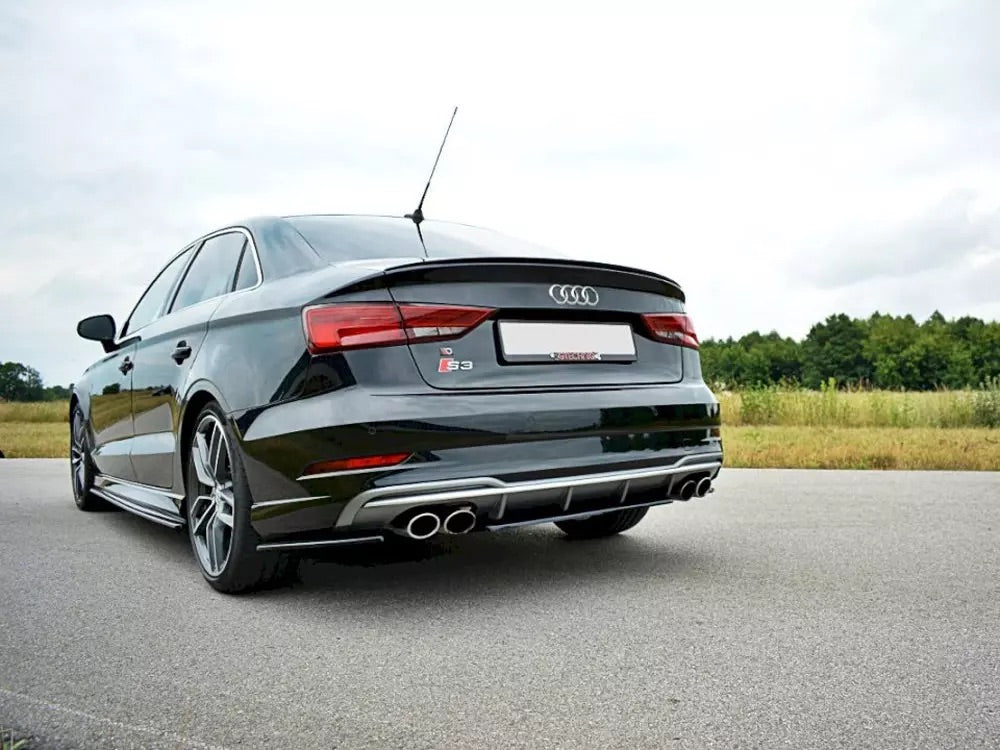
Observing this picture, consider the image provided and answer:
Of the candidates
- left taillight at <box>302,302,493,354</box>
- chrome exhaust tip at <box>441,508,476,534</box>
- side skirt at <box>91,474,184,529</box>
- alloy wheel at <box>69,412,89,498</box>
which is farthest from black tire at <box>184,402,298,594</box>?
alloy wheel at <box>69,412,89,498</box>

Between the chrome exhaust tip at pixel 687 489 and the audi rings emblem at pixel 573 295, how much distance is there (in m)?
0.87

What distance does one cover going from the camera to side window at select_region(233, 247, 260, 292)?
426 cm

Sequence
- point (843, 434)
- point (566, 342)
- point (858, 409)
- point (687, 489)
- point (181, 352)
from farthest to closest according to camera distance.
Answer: point (858, 409), point (843, 434), point (181, 352), point (687, 489), point (566, 342)

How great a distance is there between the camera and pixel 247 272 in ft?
14.3

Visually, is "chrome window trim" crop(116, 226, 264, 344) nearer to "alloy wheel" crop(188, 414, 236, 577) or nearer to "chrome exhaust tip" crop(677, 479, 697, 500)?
"alloy wheel" crop(188, 414, 236, 577)

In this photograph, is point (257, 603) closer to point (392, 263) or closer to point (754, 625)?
point (392, 263)

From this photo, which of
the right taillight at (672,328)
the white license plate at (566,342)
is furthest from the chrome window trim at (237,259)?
the right taillight at (672,328)

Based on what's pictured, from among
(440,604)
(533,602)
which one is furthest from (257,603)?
(533,602)

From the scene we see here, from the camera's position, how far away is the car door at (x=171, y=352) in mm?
4574

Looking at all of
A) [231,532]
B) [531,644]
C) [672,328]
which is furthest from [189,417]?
[672,328]

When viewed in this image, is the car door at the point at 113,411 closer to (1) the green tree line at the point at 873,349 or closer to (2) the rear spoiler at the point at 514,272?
(2) the rear spoiler at the point at 514,272

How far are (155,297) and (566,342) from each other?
3.20m

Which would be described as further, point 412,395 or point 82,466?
point 82,466

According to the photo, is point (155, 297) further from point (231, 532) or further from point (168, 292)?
point (231, 532)
